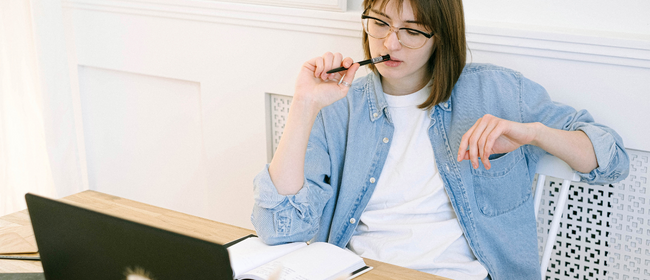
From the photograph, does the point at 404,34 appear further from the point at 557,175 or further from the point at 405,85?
the point at 557,175

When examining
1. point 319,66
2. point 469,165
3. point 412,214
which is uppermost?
point 319,66

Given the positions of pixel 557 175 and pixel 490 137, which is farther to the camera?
pixel 557 175

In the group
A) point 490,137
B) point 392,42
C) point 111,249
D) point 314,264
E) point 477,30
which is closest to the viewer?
point 111,249

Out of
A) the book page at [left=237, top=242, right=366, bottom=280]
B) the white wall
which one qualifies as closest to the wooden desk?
the book page at [left=237, top=242, right=366, bottom=280]

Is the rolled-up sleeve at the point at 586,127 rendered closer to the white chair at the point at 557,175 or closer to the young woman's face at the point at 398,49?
the white chair at the point at 557,175

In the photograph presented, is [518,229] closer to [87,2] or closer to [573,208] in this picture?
[573,208]

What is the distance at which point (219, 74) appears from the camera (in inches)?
69.5

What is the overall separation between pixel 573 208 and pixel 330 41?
2.64 ft

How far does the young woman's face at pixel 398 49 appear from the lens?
1.10 metres

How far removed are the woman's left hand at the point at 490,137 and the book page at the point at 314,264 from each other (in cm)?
30

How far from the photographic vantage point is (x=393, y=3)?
1.10m

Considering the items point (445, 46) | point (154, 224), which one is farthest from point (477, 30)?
point (154, 224)

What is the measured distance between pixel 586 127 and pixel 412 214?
16.0 inches

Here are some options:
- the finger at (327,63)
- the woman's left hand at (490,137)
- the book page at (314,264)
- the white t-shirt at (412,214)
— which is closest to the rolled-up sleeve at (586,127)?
the woman's left hand at (490,137)
